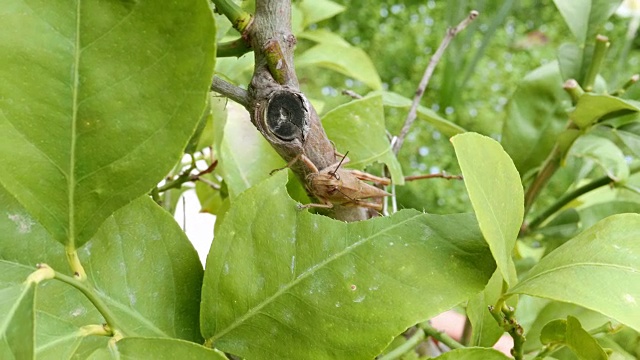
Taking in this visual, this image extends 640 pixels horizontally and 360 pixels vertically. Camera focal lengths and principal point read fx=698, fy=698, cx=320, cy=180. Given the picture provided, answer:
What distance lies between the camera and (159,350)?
9.6 inches

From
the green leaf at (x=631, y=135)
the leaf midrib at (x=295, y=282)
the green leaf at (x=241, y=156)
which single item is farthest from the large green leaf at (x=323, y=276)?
the green leaf at (x=631, y=135)

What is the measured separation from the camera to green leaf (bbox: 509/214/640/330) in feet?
0.85

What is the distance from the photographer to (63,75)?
0.75 feet

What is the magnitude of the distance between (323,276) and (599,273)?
4.2 inches

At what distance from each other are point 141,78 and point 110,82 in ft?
0.04

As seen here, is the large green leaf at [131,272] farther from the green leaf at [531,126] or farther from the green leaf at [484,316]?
the green leaf at [531,126]

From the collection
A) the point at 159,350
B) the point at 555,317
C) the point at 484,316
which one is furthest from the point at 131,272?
the point at 555,317

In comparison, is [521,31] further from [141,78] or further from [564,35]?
[141,78]

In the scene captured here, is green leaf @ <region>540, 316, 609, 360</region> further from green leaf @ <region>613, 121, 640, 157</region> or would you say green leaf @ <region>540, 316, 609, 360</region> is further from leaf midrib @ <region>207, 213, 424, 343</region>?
green leaf @ <region>613, 121, 640, 157</region>

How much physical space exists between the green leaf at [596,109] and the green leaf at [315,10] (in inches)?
8.3

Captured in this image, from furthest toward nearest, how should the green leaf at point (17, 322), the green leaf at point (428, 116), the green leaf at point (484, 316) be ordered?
1. the green leaf at point (428, 116)
2. the green leaf at point (484, 316)
3. the green leaf at point (17, 322)

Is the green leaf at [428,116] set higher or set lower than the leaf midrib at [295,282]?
lower

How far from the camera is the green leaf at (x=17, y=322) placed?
201 millimetres

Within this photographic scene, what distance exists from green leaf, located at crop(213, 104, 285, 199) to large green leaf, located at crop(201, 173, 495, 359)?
0.11m
